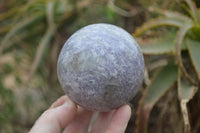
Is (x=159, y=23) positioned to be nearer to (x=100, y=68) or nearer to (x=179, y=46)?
(x=179, y=46)

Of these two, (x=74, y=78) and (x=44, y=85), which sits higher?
(x=74, y=78)

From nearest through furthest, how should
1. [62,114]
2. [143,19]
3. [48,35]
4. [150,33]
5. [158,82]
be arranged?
[62,114]
[158,82]
[150,33]
[48,35]
[143,19]

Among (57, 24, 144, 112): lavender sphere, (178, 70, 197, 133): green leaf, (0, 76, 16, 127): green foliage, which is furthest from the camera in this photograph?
(0, 76, 16, 127): green foliage

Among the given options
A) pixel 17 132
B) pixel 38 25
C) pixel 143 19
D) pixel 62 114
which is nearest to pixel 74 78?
pixel 62 114

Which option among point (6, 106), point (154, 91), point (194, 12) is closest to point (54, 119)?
point (154, 91)

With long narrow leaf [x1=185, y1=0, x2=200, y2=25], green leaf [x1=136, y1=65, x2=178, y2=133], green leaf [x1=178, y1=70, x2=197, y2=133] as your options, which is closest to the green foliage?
green leaf [x1=136, y1=65, x2=178, y2=133]

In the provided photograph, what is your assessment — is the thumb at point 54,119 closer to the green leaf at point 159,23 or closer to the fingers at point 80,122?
the fingers at point 80,122

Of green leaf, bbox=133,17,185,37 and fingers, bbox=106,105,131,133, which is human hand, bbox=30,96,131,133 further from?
green leaf, bbox=133,17,185,37

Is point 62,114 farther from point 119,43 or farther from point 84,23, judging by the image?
point 84,23
